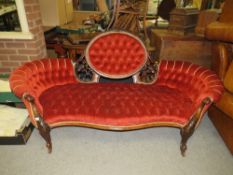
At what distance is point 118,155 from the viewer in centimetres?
176

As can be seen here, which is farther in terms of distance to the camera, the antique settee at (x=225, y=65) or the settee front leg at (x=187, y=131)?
the antique settee at (x=225, y=65)

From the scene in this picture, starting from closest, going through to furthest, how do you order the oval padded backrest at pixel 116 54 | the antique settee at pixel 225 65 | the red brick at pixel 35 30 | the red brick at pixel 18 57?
the antique settee at pixel 225 65 < the oval padded backrest at pixel 116 54 < the red brick at pixel 35 30 < the red brick at pixel 18 57

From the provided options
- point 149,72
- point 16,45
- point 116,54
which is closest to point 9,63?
point 16,45

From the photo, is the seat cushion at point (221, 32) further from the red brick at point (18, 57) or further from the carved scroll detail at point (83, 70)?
the red brick at point (18, 57)

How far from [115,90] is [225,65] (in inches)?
45.0

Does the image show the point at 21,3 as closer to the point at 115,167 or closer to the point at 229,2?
the point at 115,167

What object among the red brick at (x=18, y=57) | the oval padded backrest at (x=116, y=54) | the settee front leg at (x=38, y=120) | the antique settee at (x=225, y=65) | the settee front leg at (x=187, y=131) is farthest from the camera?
the red brick at (x=18, y=57)

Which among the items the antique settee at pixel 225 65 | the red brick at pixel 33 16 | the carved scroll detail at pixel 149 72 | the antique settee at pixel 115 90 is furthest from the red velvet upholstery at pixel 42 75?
the antique settee at pixel 225 65

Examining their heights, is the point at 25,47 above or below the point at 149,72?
above

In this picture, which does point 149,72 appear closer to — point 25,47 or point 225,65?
point 225,65

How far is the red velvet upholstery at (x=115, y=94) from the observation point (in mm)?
1588

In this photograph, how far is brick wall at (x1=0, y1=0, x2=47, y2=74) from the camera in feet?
6.84

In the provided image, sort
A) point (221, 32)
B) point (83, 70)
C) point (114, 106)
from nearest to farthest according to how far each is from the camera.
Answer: point (114, 106) < point (221, 32) < point (83, 70)

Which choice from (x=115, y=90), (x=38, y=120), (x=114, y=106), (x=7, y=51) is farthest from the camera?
(x=7, y=51)
